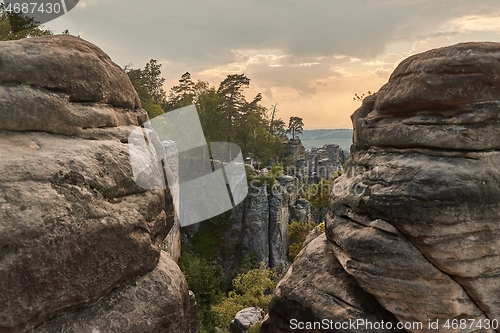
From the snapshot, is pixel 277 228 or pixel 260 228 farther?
pixel 277 228

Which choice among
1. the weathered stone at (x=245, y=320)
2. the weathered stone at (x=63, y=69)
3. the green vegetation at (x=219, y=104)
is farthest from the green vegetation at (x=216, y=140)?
the weathered stone at (x=63, y=69)

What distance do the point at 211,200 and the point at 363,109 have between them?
37.0 metres

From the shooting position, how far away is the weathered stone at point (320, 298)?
878 cm

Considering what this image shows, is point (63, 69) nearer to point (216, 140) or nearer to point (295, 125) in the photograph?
point (216, 140)

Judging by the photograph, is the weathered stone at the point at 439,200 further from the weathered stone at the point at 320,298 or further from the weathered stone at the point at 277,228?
the weathered stone at the point at 277,228

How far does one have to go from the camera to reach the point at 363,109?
1063 cm

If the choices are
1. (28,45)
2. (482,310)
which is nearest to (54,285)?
(28,45)

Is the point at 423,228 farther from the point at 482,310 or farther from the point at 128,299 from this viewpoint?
the point at 128,299

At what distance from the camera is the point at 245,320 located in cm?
2053

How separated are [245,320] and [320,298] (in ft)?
41.2

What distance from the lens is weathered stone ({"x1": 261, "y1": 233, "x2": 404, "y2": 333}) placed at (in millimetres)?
8781

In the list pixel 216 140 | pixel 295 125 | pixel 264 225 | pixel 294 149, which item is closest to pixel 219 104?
pixel 216 140

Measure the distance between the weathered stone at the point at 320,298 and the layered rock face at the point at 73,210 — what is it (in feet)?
9.88

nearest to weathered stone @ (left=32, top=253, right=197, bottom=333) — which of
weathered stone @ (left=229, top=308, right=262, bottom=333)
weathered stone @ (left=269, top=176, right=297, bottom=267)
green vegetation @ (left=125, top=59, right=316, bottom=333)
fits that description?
weathered stone @ (left=229, top=308, right=262, bottom=333)
